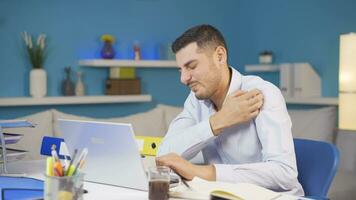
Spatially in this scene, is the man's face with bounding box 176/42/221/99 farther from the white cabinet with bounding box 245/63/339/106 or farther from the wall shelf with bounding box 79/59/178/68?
the white cabinet with bounding box 245/63/339/106

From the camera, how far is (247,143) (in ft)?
5.95

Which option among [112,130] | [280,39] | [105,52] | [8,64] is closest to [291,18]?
[280,39]

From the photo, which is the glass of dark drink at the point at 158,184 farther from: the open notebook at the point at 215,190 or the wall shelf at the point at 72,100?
the wall shelf at the point at 72,100

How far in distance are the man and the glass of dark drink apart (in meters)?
0.25

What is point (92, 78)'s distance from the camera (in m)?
4.20

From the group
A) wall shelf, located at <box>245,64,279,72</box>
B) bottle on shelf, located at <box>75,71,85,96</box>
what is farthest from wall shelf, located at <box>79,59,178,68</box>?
wall shelf, located at <box>245,64,279,72</box>

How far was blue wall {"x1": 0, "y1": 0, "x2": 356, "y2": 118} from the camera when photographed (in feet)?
12.6

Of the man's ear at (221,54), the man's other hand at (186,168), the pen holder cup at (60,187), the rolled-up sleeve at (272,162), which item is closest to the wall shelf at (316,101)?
the man's ear at (221,54)

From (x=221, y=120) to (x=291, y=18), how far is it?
9.95 feet

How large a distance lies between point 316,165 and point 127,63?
8.48 ft

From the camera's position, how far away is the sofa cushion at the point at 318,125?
4.00 m

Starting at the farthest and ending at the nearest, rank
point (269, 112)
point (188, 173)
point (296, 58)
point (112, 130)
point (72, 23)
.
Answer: point (296, 58) < point (72, 23) < point (269, 112) < point (188, 173) < point (112, 130)

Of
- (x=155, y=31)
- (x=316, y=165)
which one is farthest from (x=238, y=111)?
(x=155, y=31)

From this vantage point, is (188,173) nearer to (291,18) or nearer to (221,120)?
(221,120)
